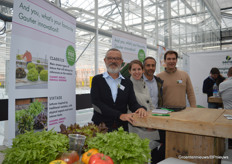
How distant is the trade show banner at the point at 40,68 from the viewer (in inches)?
69.9

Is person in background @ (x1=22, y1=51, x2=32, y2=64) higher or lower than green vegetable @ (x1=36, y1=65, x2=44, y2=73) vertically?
higher

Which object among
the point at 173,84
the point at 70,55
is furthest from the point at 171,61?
the point at 70,55

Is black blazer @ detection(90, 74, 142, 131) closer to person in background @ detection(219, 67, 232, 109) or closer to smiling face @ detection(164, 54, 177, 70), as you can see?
smiling face @ detection(164, 54, 177, 70)

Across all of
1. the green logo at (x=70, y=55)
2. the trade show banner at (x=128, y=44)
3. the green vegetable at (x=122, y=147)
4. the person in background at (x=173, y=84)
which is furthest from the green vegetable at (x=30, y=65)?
the person in background at (x=173, y=84)

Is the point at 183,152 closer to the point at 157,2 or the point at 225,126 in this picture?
the point at 225,126

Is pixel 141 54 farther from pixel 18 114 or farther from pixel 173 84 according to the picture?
pixel 18 114

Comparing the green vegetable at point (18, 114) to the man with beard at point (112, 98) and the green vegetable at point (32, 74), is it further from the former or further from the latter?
the man with beard at point (112, 98)

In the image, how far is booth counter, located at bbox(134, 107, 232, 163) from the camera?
58.1 inches

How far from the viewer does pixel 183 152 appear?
2002 mm

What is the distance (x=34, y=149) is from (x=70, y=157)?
0.16 m

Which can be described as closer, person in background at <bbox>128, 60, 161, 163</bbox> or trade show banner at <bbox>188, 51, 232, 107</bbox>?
person in background at <bbox>128, 60, 161, 163</bbox>

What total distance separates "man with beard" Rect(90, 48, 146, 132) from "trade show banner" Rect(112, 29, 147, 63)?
1439mm

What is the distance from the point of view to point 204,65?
7.07 metres

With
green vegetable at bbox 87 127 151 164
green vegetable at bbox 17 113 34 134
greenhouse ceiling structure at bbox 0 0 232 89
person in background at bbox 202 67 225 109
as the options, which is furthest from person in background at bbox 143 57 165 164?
person in background at bbox 202 67 225 109
